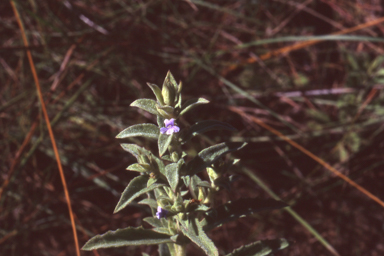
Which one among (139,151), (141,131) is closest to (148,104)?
(141,131)

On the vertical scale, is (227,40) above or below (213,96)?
above

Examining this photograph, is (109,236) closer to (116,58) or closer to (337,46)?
(116,58)

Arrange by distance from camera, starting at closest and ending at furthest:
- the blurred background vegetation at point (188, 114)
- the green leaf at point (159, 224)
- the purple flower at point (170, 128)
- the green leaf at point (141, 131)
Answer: the purple flower at point (170, 128) < the green leaf at point (141, 131) < the green leaf at point (159, 224) < the blurred background vegetation at point (188, 114)

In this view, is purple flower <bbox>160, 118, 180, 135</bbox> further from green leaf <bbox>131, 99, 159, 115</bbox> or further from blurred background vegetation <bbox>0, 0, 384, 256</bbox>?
blurred background vegetation <bbox>0, 0, 384, 256</bbox>

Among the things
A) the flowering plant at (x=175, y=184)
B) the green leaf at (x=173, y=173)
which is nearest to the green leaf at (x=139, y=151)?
the flowering plant at (x=175, y=184)

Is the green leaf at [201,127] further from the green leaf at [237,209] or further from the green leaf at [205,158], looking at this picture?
the green leaf at [237,209]

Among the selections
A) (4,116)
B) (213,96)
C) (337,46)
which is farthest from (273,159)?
(4,116)

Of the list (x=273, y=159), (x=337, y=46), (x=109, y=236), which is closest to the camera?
(x=109, y=236)

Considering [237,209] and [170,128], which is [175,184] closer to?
[170,128]
